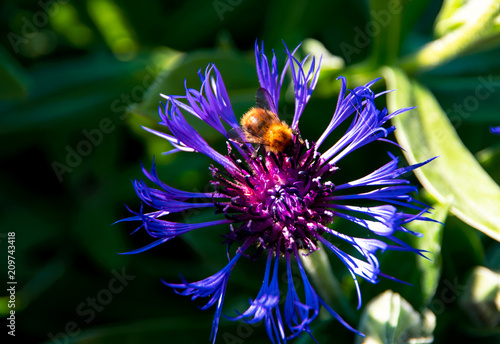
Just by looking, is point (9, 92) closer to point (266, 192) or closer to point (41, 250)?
point (41, 250)

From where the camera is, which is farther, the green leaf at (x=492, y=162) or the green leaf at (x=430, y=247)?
the green leaf at (x=492, y=162)

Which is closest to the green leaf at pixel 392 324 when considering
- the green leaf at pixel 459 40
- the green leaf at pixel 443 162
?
the green leaf at pixel 443 162

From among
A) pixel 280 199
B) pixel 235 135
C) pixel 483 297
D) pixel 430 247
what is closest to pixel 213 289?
pixel 280 199

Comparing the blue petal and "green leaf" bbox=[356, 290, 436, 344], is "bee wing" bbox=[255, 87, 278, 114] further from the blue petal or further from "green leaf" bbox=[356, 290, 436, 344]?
"green leaf" bbox=[356, 290, 436, 344]

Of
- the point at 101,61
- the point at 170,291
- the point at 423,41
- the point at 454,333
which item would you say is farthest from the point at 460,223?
the point at 101,61

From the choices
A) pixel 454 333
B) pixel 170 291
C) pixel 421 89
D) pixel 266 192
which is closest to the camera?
pixel 266 192

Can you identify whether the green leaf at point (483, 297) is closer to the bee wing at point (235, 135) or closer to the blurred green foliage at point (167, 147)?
the blurred green foliage at point (167, 147)

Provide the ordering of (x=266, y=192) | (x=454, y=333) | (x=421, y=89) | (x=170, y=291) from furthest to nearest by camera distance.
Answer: (x=170, y=291) < (x=421, y=89) < (x=454, y=333) < (x=266, y=192)

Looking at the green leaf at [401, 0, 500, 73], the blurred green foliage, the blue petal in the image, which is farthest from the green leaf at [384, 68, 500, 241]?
the blue petal
